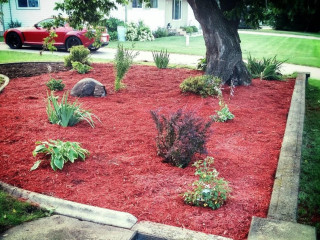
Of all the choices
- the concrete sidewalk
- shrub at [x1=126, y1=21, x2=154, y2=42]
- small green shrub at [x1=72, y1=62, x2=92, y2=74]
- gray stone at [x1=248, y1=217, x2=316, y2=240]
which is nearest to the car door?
the concrete sidewalk

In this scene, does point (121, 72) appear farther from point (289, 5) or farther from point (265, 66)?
point (265, 66)

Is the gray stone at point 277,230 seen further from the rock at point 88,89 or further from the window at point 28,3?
the window at point 28,3

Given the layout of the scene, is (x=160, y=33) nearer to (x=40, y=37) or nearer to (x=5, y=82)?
(x=40, y=37)

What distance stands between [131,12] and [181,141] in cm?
2398

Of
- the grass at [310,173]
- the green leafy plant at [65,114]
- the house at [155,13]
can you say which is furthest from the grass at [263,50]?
the green leafy plant at [65,114]

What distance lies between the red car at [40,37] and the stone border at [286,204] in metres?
12.9

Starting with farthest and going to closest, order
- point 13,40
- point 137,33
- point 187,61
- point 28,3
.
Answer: point 28,3
point 137,33
point 13,40
point 187,61

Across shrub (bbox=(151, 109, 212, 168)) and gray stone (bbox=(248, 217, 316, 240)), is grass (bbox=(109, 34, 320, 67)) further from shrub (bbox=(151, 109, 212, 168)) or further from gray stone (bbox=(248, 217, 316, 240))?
gray stone (bbox=(248, 217, 316, 240))

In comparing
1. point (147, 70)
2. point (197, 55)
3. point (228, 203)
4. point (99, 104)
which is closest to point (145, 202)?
point (228, 203)

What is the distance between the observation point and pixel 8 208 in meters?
3.29

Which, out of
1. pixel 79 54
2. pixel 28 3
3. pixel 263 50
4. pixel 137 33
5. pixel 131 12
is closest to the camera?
pixel 79 54

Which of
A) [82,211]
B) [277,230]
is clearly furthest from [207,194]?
[82,211]

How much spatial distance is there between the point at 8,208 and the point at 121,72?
196 inches

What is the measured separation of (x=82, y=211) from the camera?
3242mm
